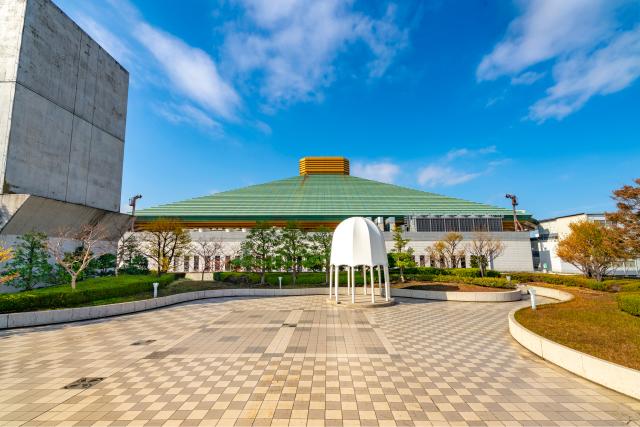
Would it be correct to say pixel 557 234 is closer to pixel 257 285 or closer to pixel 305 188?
pixel 305 188

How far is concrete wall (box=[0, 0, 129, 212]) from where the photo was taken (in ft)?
71.0

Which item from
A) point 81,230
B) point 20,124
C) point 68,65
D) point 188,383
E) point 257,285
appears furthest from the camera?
point 257,285

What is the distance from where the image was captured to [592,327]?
11.8 metres

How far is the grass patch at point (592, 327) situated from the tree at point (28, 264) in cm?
3026

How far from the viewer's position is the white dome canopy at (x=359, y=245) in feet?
64.3

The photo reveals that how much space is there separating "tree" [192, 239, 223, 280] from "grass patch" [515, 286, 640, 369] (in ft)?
114

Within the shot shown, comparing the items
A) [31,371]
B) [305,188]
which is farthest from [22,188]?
[305,188]

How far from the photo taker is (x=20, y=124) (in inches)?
860

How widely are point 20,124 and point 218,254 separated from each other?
2401cm

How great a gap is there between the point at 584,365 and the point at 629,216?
850 inches

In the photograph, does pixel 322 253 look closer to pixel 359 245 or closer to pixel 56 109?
pixel 359 245

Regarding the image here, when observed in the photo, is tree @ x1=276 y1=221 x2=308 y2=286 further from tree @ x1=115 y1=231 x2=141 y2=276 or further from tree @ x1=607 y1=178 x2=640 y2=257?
tree @ x1=607 y1=178 x2=640 y2=257

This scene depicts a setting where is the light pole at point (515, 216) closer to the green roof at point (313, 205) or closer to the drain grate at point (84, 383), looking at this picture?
the green roof at point (313, 205)

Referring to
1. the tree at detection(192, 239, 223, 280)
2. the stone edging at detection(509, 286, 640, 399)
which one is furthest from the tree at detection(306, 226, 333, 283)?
the stone edging at detection(509, 286, 640, 399)
